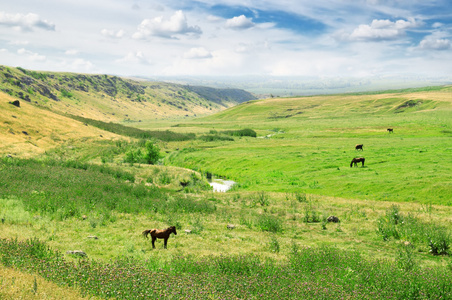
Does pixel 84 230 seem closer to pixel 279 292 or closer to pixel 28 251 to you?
pixel 28 251

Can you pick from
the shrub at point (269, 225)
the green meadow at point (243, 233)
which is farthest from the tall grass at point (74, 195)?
the shrub at point (269, 225)

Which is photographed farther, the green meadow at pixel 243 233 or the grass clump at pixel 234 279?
the green meadow at pixel 243 233

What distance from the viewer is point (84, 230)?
18781 mm

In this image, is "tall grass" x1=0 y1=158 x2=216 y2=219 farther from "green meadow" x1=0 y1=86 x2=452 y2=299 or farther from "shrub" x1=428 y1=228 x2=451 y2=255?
"shrub" x1=428 y1=228 x2=451 y2=255

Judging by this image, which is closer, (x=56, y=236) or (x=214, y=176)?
(x=56, y=236)

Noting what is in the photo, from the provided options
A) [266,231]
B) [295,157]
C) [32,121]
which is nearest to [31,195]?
[266,231]

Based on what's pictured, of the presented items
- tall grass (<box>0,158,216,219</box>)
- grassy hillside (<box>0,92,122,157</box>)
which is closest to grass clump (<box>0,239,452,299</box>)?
tall grass (<box>0,158,216,219</box>)

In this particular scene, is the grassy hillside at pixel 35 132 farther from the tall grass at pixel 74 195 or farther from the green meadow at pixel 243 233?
the tall grass at pixel 74 195

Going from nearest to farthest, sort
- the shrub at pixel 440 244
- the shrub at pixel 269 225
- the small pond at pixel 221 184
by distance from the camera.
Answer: the shrub at pixel 440 244, the shrub at pixel 269 225, the small pond at pixel 221 184

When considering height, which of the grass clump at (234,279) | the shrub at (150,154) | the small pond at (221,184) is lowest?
the small pond at (221,184)

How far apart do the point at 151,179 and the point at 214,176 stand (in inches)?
624

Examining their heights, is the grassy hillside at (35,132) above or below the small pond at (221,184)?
above

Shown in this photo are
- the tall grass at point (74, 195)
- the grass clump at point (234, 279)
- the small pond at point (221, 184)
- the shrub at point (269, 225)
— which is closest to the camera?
the grass clump at point (234, 279)

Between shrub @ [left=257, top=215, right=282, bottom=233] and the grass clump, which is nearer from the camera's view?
the grass clump
